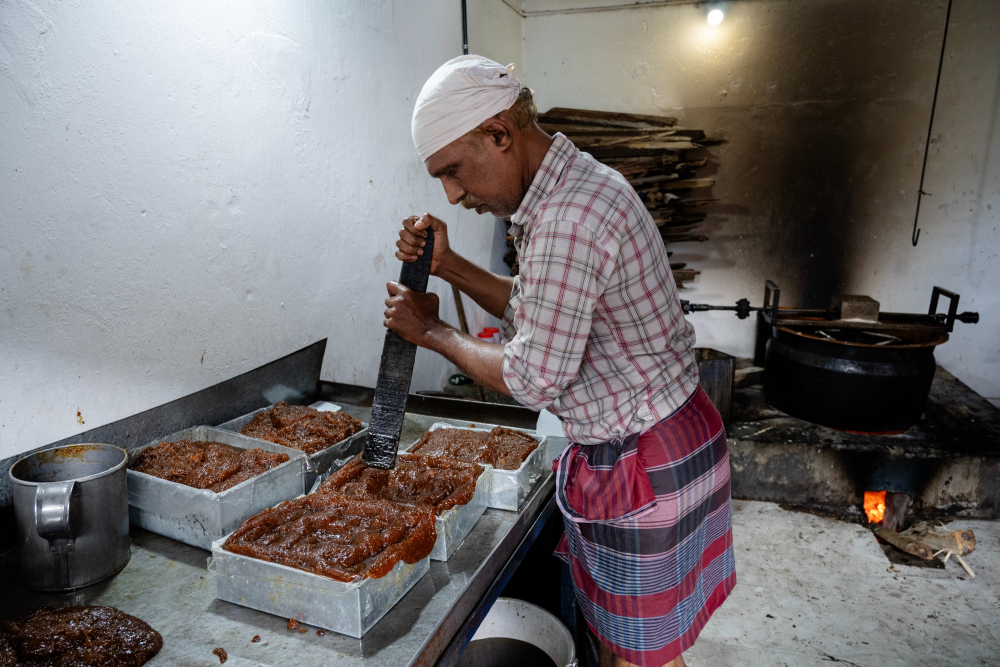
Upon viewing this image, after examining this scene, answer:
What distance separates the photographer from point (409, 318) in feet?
6.02

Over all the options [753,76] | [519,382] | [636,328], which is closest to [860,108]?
[753,76]

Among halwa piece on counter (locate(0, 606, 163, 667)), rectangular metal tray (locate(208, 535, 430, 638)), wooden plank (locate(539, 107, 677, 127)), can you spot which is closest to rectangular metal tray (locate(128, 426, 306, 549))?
rectangular metal tray (locate(208, 535, 430, 638))

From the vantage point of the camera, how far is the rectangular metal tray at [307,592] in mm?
1296

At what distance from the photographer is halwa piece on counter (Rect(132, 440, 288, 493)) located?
1.67 m

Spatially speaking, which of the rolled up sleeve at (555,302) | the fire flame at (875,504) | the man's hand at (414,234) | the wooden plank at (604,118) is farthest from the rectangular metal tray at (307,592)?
the wooden plank at (604,118)

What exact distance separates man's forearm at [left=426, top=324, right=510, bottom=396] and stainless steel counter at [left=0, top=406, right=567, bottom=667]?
43 cm

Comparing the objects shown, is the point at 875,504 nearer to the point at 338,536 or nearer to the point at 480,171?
the point at 480,171

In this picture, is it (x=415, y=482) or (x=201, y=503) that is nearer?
(x=201, y=503)

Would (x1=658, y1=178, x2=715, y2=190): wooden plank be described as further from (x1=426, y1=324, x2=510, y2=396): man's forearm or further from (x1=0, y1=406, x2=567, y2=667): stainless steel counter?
(x1=0, y1=406, x2=567, y2=667): stainless steel counter

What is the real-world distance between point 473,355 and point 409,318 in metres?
0.24

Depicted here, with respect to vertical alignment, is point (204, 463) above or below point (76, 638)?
above

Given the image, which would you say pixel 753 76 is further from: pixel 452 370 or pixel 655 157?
pixel 452 370

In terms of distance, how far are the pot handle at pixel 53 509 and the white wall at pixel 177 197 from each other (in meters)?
0.43

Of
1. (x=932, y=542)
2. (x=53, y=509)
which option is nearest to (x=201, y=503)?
(x=53, y=509)
